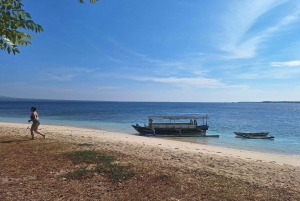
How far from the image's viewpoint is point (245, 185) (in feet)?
21.2

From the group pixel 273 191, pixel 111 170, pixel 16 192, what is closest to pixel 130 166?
pixel 111 170

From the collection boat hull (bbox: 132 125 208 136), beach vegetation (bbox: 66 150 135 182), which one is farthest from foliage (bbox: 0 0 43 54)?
boat hull (bbox: 132 125 208 136)

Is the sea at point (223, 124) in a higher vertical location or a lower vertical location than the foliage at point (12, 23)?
lower

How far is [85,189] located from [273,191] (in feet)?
16.2

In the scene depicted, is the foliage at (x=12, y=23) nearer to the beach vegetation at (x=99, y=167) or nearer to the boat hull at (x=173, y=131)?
the beach vegetation at (x=99, y=167)

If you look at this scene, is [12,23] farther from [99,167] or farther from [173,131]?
[173,131]

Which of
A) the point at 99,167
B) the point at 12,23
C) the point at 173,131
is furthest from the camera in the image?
the point at 173,131

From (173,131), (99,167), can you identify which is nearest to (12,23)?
(99,167)

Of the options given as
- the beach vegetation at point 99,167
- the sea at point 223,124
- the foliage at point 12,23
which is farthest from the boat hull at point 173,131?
the foliage at point 12,23

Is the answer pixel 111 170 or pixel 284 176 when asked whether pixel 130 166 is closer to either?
pixel 111 170

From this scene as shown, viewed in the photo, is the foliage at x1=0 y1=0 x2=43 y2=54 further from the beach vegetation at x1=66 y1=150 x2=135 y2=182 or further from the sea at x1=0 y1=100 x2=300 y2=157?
the sea at x1=0 y1=100 x2=300 y2=157

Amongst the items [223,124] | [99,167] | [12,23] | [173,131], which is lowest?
[223,124]

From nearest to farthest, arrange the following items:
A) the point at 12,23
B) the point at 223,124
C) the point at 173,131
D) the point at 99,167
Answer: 1. the point at 12,23
2. the point at 99,167
3. the point at 173,131
4. the point at 223,124

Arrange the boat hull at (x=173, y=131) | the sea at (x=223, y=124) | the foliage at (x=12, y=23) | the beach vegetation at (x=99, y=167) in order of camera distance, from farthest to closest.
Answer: the boat hull at (x=173, y=131), the sea at (x=223, y=124), the beach vegetation at (x=99, y=167), the foliage at (x=12, y=23)
